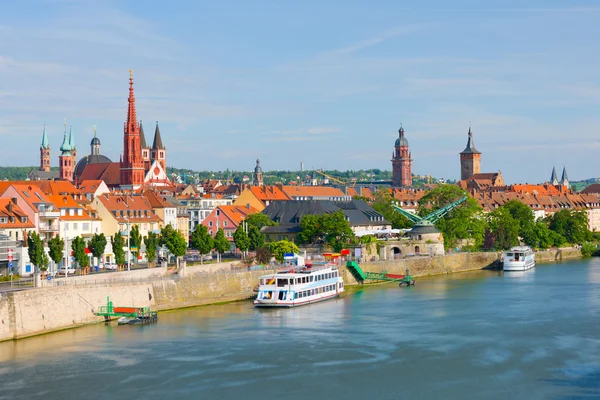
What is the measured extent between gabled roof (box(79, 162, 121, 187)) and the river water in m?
103

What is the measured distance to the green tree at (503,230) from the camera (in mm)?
100000

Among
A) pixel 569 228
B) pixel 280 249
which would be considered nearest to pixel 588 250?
pixel 569 228

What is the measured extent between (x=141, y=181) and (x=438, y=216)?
65.0 metres

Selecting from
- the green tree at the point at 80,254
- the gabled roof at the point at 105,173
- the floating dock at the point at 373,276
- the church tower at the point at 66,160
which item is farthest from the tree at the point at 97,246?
the church tower at the point at 66,160

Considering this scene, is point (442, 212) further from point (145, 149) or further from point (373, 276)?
point (145, 149)

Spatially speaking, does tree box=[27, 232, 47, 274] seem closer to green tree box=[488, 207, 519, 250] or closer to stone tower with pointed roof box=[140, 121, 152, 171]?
green tree box=[488, 207, 519, 250]

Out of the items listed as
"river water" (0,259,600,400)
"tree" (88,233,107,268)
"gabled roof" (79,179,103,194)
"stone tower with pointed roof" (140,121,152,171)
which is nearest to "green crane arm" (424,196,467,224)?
"gabled roof" (79,179,103,194)

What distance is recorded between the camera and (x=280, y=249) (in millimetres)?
78000

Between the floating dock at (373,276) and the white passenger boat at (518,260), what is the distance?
597 inches

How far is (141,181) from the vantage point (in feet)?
496

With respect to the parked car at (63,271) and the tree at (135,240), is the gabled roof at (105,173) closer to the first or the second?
the tree at (135,240)

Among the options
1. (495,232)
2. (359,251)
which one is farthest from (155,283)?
(495,232)

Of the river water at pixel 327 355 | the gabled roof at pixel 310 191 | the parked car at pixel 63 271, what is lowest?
the river water at pixel 327 355

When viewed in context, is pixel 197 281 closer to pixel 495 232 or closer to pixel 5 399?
pixel 5 399
